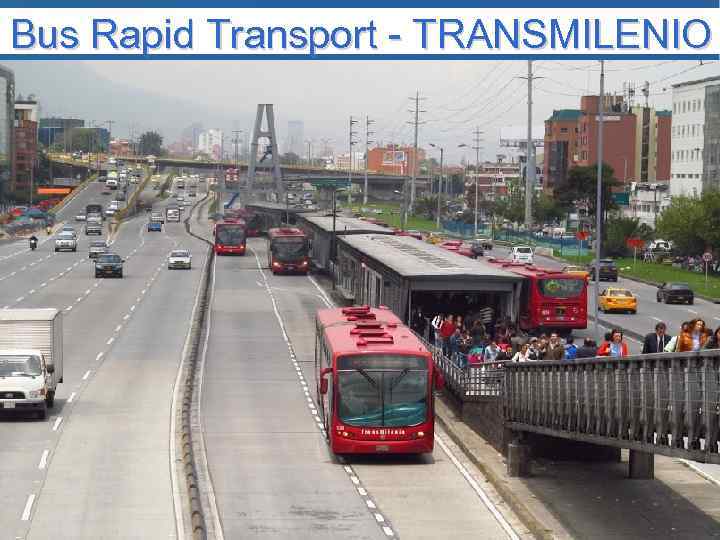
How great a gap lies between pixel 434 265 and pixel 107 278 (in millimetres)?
39465

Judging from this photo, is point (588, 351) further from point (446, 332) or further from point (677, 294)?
point (677, 294)

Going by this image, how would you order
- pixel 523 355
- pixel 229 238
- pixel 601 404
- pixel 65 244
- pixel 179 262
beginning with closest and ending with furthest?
pixel 601 404 < pixel 523 355 < pixel 179 262 < pixel 229 238 < pixel 65 244

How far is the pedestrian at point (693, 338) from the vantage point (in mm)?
20641

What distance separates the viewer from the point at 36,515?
2198cm

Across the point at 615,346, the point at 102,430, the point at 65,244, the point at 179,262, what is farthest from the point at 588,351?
the point at 65,244

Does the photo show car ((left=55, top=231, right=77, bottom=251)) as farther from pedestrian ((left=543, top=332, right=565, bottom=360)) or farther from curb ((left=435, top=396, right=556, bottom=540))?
pedestrian ((left=543, top=332, right=565, bottom=360))

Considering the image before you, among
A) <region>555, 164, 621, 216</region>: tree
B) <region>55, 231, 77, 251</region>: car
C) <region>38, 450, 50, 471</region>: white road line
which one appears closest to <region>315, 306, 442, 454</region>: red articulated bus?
<region>38, 450, 50, 471</region>: white road line

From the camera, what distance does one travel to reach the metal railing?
59.5 feet

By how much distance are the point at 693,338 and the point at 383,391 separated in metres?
7.95

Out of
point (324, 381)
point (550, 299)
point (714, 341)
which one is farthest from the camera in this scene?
point (550, 299)

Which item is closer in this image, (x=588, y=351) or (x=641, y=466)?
(x=641, y=466)

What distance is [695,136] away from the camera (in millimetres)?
135000

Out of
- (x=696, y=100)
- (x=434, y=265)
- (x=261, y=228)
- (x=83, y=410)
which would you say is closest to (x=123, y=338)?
(x=434, y=265)

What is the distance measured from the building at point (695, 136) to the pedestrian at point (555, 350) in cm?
9866
